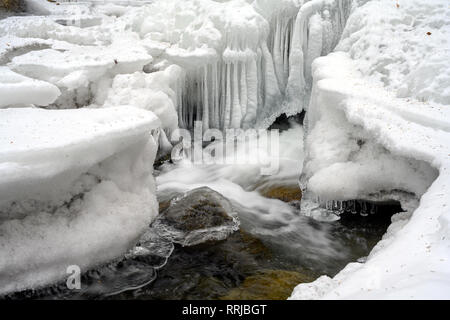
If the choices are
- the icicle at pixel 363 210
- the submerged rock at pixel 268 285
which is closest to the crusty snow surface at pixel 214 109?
the icicle at pixel 363 210

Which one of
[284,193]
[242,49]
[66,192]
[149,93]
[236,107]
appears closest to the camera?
[66,192]

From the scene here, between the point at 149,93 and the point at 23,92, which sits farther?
the point at 149,93

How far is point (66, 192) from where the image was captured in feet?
11.2

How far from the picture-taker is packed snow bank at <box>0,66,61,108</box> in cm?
423

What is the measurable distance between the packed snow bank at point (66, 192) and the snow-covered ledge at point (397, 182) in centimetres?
209

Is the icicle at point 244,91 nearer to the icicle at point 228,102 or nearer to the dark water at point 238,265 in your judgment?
the icicle at point 228,102

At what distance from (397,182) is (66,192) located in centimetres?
369

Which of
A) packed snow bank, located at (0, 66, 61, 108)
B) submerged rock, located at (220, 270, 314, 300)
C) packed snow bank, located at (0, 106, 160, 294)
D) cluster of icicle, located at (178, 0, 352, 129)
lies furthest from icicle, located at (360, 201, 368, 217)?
packed snow bank, located at (0, 66, 61, 108)

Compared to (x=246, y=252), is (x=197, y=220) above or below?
above

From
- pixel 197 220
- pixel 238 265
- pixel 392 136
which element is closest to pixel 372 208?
pixel 392 136

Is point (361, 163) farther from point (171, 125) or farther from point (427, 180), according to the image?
point (171, 125)

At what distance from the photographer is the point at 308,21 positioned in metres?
7.67

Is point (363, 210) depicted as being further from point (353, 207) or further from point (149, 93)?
point (149, 93)

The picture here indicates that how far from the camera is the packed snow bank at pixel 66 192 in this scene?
2846 mm
